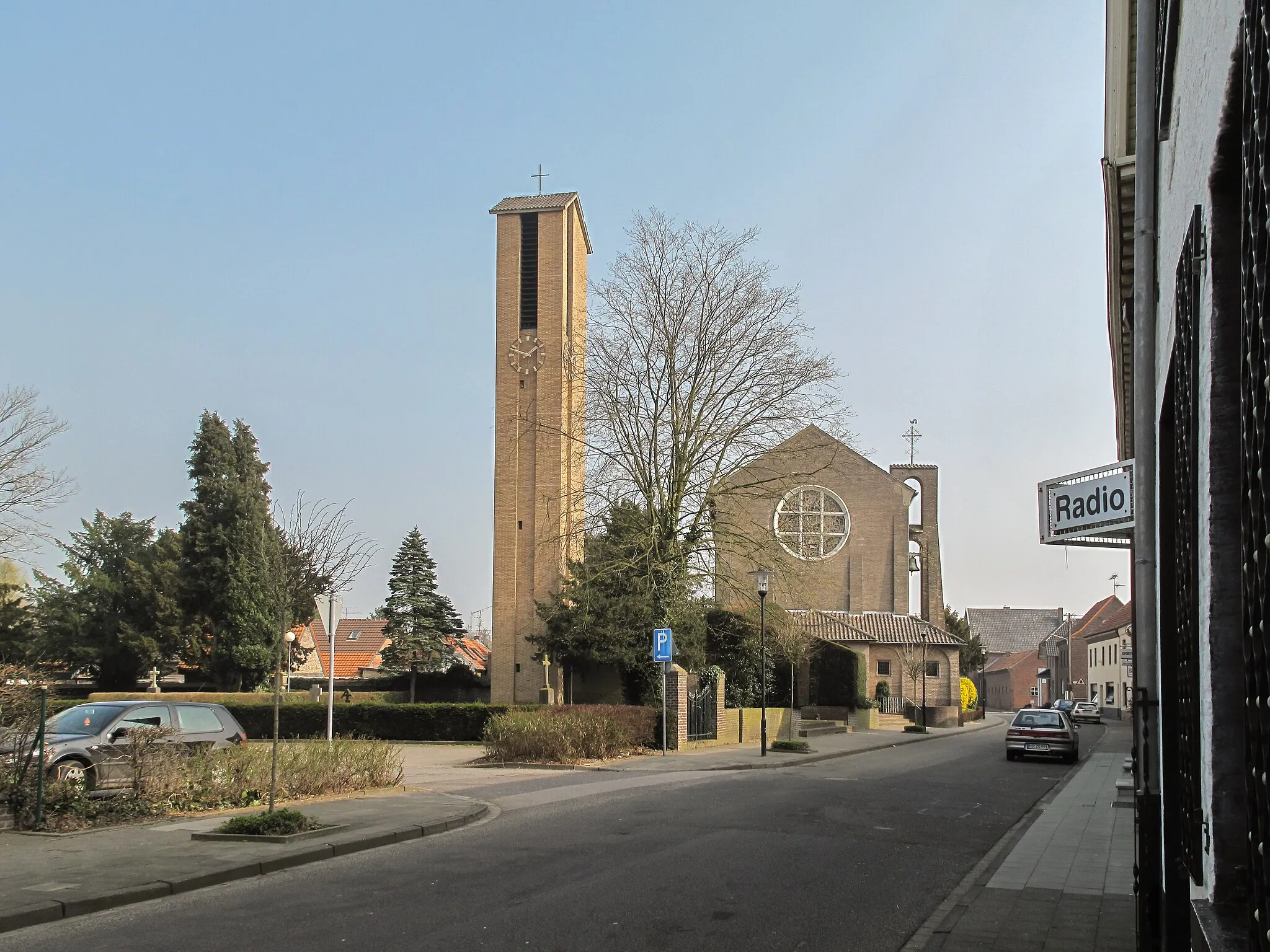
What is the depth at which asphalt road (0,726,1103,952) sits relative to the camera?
795 cm

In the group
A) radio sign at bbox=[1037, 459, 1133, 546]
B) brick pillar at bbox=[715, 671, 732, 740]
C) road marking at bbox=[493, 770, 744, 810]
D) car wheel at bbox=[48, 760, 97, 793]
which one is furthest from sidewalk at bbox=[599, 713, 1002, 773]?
radio sign at bbox=[1037, 459, 1133, 546]

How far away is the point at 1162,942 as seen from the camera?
6160 millimetres

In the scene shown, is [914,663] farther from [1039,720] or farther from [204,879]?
[204,879]

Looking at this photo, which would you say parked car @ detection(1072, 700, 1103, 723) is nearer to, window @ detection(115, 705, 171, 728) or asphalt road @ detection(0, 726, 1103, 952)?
asphalt road @ detection(0, 726, 1103, 952)

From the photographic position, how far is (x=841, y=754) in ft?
103

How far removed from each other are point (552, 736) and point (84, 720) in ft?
33.9

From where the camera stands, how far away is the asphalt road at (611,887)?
7.95 m

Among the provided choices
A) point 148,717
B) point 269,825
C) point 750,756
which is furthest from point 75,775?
point 750,756

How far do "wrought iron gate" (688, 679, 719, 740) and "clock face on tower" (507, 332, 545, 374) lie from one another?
55.8ft

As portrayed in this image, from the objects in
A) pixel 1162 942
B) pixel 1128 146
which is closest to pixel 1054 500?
pixel 1162 942

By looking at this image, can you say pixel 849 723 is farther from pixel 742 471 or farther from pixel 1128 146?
pixel 1128 146

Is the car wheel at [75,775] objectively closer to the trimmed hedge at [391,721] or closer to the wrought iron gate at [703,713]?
the trimmed hedge at [391,721]

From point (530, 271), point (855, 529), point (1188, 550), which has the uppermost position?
point (530, 271)

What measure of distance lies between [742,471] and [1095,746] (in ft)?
56.6
